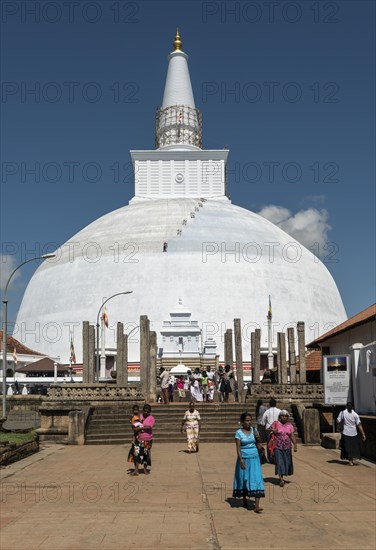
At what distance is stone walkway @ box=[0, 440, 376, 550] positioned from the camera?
8070 millimetres

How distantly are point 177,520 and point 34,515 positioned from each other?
199cm

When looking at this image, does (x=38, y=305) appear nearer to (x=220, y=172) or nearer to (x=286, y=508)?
(x=220, y=172)

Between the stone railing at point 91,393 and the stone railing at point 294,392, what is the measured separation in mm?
4483

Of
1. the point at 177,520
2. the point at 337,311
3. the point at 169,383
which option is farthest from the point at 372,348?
the point at 337,311

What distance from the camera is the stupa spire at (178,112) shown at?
54.8 meters

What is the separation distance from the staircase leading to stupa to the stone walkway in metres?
5.14

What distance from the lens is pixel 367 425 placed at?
1636 cm

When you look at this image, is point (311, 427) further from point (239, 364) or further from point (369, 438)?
point (239, 364)

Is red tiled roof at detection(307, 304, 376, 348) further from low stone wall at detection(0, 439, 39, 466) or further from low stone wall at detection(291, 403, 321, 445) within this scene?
low stone wall at detection(0, 439, 39, 466)

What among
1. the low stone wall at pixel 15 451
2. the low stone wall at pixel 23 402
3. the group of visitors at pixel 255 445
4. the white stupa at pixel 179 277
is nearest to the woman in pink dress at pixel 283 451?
the group of visitors at pixel 255 445

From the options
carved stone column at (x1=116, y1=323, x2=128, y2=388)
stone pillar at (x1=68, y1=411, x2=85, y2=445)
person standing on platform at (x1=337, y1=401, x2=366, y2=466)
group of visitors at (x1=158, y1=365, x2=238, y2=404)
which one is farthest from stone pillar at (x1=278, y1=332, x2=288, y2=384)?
person standing on platform at (x1=337, y1=401, x2=366, y2=466)

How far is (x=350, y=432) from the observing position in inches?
576

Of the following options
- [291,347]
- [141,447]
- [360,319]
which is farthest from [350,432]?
[291,347]

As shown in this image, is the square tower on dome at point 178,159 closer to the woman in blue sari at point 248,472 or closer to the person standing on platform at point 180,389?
the person standing on platform at point 180,389
